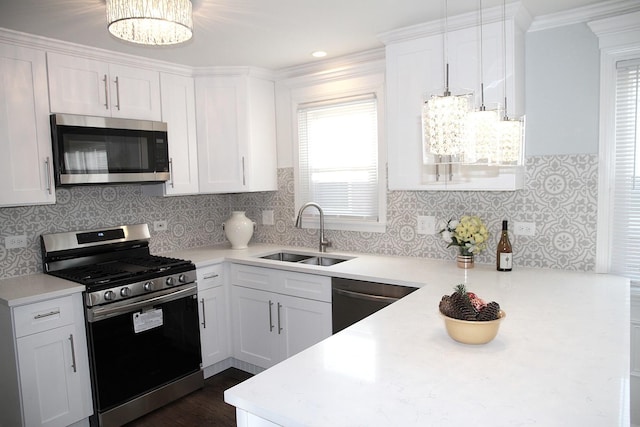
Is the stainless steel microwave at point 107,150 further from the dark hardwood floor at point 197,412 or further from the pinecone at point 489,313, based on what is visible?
the pinecone at point 489,313

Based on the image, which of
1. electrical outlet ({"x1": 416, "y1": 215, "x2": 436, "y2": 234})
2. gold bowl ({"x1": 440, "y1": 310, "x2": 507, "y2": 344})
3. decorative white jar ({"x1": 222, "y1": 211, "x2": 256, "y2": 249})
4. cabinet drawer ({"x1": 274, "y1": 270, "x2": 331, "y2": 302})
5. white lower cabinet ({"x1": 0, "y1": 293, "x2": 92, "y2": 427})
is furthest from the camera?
decorative white jar ({"x1": 222, "y1": 211, "x2": 256, "y2": 249})

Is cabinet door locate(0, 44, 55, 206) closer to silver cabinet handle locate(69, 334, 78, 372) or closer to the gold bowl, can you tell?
silver cabinet handle locate(69, 334, 78, 372)

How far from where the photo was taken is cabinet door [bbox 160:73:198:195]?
337 cm

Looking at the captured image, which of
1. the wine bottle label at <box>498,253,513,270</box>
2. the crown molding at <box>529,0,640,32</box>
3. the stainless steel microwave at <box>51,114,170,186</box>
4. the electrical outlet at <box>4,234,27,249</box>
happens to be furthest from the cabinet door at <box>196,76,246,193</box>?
the crown molding at <box>529,0,640,32</box>

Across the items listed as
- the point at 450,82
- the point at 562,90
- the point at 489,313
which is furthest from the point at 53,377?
the point at 562,90

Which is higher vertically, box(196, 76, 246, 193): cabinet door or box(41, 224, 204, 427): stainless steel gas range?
box(196, 76, 246, 193): cabinet door

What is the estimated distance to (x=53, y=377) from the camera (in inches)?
97.0

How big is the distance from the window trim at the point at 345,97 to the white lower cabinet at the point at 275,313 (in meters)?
0.72

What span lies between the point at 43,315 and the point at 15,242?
0.71 m

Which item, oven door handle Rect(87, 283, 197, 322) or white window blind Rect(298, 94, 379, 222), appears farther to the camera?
white window blind Rect(298, 94, 379, 222)

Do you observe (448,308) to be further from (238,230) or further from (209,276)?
(238,230)

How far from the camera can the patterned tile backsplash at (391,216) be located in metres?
2.60

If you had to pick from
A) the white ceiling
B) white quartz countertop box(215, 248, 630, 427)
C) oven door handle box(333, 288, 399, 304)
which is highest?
the white ceiling

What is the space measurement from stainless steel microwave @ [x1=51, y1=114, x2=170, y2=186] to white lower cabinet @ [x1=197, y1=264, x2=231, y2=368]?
807mm
